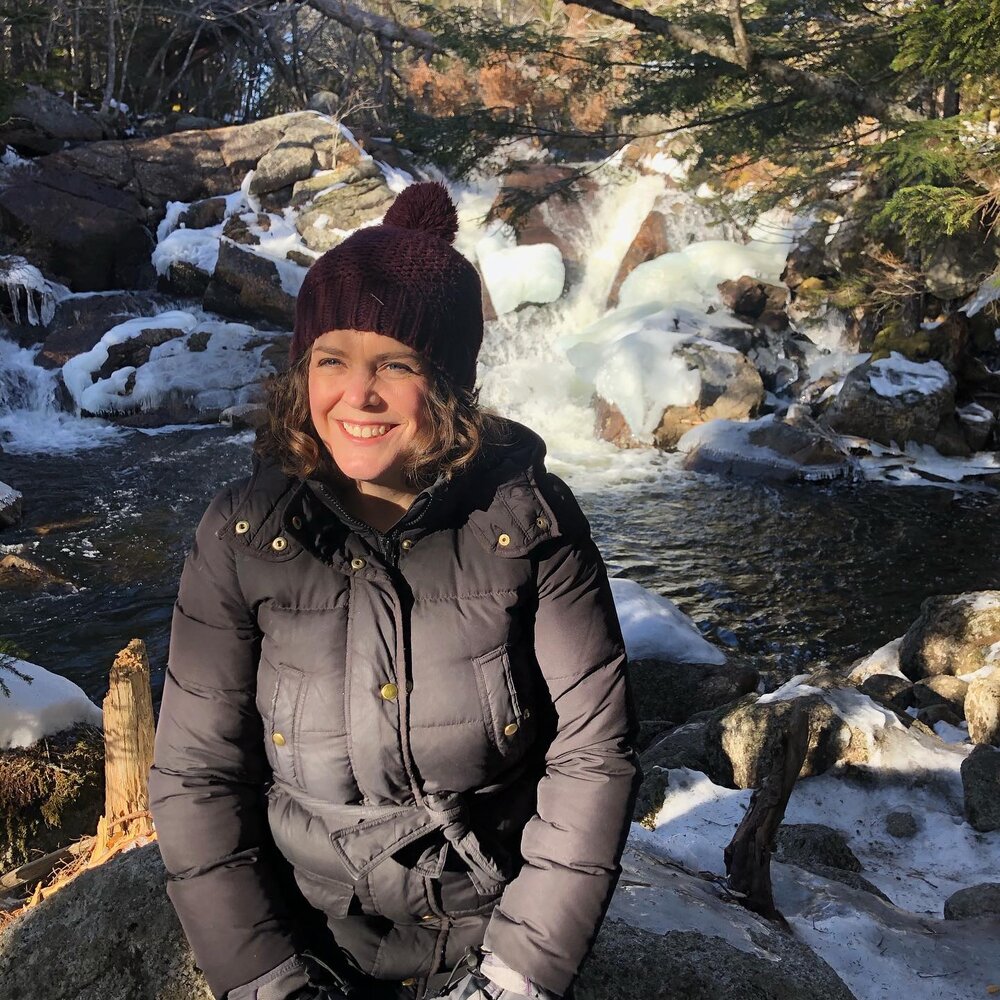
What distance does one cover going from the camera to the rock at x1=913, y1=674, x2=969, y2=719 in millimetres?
5129

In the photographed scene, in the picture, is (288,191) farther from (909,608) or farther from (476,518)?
(476,518)

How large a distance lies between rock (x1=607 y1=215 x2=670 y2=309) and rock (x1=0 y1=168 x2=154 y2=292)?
802 cm

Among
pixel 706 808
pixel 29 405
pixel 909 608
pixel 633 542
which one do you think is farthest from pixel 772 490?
pixel 29 405

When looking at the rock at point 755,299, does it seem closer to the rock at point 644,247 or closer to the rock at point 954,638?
the rock at point 644,247

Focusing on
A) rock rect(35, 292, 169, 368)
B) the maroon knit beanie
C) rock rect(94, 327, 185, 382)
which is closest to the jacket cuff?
→ the maroon knit beanie

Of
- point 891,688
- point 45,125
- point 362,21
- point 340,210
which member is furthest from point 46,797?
point 362,21

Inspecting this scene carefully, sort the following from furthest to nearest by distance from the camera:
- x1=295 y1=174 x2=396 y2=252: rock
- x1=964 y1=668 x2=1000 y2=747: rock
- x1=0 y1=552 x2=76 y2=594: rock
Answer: x1=295 y1=174 x2=396 y2=252: rock < x1=0 y1=552 x2=76 y2=594: rock < x1=964 y1=668 x2=1000 y2=747: rock

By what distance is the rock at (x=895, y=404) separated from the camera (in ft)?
35.4

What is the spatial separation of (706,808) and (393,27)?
1883 cm

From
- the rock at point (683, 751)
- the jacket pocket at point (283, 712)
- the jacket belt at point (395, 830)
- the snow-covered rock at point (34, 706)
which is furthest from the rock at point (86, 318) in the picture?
the jacket belt at point (395, 830)

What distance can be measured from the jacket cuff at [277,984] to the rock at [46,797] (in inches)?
96.7

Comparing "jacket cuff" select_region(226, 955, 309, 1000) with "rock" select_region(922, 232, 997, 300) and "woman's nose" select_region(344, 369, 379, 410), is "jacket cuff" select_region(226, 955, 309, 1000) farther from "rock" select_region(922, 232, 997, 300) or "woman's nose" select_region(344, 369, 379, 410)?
"rock" select_region(922, 232, 997, 300)

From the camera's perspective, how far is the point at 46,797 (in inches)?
140

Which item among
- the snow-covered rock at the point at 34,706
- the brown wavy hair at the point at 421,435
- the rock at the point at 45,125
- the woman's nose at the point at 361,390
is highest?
the rock at the point at 45,125
